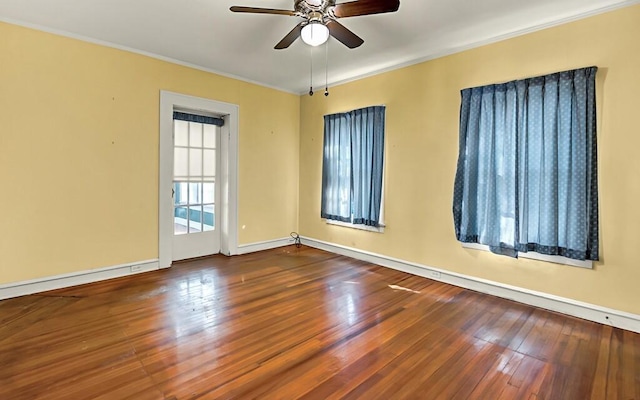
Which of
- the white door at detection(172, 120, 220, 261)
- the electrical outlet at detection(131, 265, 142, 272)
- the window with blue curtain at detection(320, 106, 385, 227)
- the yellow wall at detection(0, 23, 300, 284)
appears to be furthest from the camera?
the white door at detection(172, 120, 220, 261)

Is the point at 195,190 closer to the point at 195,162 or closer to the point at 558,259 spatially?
the point at 195,162

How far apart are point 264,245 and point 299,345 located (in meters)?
3.11

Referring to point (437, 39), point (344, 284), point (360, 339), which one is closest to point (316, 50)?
point (437, 39)

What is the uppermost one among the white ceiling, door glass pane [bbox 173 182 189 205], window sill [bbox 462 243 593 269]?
the white ceiling

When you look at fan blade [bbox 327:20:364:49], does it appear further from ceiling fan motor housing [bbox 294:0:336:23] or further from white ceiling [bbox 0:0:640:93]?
white ceiling [bbox 0:0:640:93]

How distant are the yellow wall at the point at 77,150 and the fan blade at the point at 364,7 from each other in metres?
2.80

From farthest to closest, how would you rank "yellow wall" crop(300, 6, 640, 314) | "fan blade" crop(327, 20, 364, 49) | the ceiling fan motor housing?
"yellow wall" crop(300, 6, 640, 314)
"fan blade" crop(327, 20, 364, 49)
the ceiling fan motor housing

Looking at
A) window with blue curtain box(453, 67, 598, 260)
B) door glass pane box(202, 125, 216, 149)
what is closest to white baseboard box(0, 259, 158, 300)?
door glass pane box(202, 125, 216, 149)

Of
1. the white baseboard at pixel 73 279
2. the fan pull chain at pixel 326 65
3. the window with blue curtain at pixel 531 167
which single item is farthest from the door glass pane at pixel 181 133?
the window with blue curtain at pixel 531 167

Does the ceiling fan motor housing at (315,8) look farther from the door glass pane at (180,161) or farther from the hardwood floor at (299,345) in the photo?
the door glass pane at (180,161)

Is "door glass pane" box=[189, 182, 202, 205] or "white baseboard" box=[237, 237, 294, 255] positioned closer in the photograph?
"door glass pane" box=[189, 182, 202, 205]

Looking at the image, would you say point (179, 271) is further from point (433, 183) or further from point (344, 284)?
point (433, 183)

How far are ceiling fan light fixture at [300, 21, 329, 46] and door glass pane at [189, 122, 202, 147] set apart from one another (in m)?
2.84

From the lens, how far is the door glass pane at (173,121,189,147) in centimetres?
445
